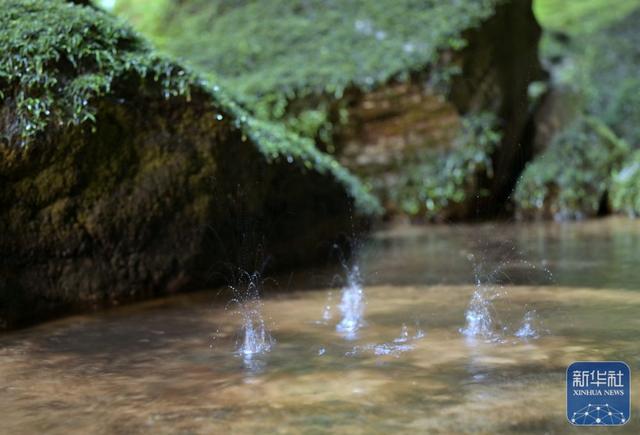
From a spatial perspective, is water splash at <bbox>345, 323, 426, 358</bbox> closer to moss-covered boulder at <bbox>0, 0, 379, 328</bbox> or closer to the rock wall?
moss-covered boulder at <bbox>0, 0, 379, 328</bbox>

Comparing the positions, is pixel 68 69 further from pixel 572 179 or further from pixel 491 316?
pixel 572 179

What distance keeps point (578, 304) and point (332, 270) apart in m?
2.39

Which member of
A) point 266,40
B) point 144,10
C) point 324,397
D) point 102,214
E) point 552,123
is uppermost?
point 144,10

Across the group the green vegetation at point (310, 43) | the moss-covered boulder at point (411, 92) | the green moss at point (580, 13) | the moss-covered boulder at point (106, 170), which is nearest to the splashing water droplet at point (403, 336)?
the moss-covered boulder at point (106, 170)

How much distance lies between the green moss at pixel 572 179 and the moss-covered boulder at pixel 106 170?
230 inches

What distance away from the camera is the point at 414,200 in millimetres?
9656

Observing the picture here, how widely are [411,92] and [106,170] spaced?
602 centimetres

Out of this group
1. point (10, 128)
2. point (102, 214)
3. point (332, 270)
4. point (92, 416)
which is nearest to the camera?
point (92, 416)

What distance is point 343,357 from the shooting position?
2672mm

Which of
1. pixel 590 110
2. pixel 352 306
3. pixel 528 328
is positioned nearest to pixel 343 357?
pixel 528 328

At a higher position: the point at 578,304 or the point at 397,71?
the point at 397,71

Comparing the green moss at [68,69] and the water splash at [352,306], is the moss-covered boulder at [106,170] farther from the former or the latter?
the water splash at [352,306]

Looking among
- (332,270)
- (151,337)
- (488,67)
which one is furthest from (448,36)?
(151,337)

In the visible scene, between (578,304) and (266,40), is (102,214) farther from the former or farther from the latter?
(266,40)
